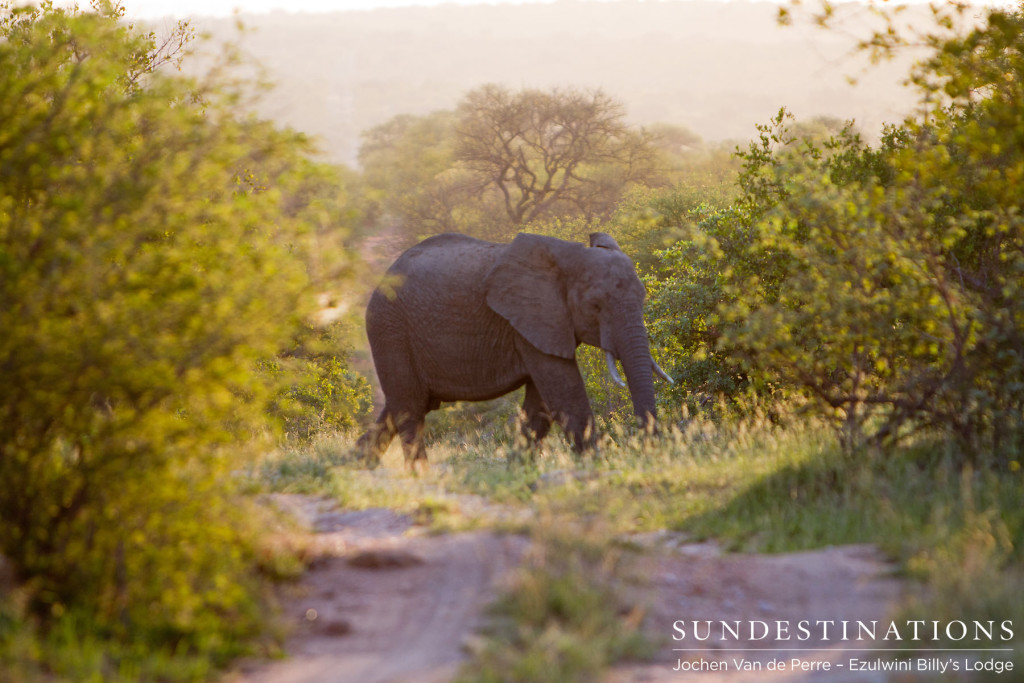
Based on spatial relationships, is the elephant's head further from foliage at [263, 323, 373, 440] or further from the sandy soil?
foliage at [263, 323, 373, 440]

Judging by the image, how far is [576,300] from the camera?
12820mm

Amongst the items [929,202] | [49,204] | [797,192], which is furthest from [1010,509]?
[49,204]

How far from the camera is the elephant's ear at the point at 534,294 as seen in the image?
41.9ft

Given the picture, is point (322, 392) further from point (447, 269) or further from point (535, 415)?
point (535, 415)

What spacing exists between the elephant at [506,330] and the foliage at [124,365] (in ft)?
19.2

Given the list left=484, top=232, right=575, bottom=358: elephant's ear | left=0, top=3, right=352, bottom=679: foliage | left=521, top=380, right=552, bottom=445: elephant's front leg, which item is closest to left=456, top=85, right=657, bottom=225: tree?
left=521, top=380, right=552, bottom=445: elephant's front leg

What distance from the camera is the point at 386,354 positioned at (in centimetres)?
1405

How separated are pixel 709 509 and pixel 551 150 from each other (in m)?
33.9

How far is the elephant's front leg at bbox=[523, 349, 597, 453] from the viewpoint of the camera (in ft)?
41.5

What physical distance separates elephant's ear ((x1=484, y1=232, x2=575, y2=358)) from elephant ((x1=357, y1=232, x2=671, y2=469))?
1 centimetres

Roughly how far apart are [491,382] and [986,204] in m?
7.32

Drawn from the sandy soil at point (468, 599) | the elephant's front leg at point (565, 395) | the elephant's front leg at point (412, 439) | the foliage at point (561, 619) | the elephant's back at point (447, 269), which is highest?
the elephant's back at point (447, 269)

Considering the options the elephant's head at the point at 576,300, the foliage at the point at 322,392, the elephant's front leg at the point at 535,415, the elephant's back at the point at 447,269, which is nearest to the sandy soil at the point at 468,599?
the elephant's head at the point at 576,300

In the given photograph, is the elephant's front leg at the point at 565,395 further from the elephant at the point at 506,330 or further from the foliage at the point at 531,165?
the foliage at the point at 531,165
